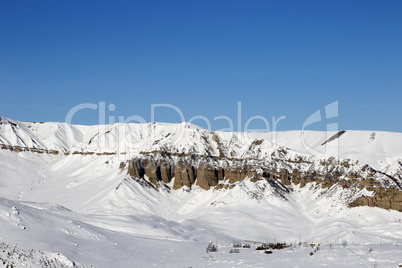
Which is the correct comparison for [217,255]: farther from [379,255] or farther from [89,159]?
[89,159]

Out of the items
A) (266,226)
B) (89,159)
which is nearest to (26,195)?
(89,159)

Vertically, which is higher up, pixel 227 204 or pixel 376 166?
pixel 376 166

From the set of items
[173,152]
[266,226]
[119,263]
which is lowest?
[266,226]

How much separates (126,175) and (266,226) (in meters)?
43.3

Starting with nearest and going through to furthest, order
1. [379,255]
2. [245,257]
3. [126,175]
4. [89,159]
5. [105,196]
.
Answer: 1. [379,255]
2. [245,257]
3. [105,196]
4. [126,175]
5. [89,159]

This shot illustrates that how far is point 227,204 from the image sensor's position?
343 feet

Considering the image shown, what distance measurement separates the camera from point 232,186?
11725cm

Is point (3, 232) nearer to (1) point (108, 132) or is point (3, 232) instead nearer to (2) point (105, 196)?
(2) point (105, 196)

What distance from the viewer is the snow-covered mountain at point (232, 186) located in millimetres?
87062

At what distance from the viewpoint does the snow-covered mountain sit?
87062 millimetres

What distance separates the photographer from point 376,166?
115938 mm

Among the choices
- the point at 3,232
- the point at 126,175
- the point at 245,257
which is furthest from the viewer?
the point at 126,175

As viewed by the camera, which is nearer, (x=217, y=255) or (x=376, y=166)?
(x=217, y=255)

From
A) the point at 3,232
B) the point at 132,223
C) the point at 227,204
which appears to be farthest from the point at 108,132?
the point at 3,232
